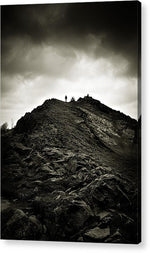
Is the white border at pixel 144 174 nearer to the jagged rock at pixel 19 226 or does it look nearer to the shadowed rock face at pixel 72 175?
the shadowed rock face at pixel 72 175

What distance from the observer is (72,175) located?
13.0 feet

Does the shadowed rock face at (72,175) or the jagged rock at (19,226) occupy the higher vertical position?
the shadowed rock face at (72,175)

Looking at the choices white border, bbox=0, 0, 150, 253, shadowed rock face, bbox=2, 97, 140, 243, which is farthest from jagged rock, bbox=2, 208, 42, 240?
white border, bbox=0, 0, 150, 253

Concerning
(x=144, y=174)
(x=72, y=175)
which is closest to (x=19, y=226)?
(x=72, y=175)

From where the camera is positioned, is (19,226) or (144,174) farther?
(19,226)

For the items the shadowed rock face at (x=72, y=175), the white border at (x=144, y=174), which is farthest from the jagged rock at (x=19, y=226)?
the white border at (x=144, y=174)

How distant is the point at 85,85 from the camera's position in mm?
3998

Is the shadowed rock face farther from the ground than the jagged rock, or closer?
farther from the ground

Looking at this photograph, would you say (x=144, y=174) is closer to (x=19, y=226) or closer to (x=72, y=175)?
(x=72, y=175)

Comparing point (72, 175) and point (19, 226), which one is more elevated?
point (72, 175)

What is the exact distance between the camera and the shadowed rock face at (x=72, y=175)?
3.85m

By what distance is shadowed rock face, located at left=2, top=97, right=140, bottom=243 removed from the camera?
12.6 feet

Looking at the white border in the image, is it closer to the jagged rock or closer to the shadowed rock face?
the shadowed rock face

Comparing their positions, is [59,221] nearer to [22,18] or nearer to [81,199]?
[81,199]
